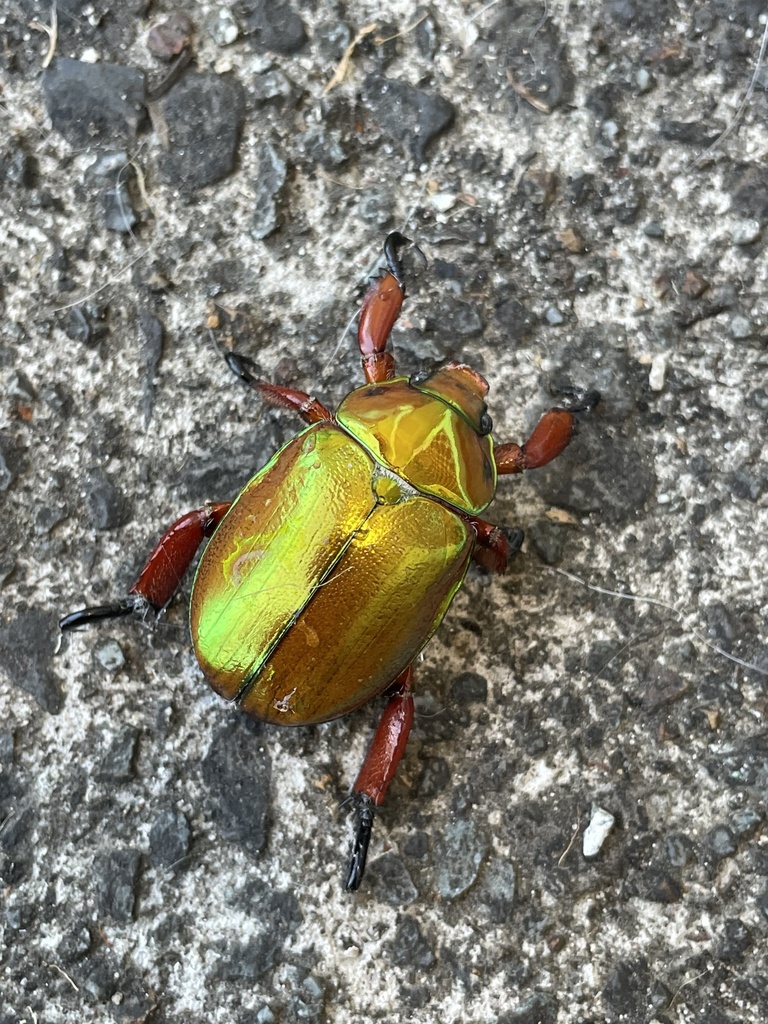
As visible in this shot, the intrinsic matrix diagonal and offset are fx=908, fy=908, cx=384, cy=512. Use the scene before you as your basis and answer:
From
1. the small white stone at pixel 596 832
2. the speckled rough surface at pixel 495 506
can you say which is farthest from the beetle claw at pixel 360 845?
the small white stone at pixel 596 832

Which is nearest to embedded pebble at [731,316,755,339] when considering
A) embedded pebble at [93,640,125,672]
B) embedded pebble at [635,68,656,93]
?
embedded pebble at [635,68,656,93]

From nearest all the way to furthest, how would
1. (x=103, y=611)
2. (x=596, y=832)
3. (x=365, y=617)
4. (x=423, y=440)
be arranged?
(x=365, y=617) → (x=423, y=440) → (x=103, y=611) → (x=596, y=832)

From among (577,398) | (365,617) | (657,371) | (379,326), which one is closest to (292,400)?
(379,326)

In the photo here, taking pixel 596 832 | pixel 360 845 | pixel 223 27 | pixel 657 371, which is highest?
pixel 223 27

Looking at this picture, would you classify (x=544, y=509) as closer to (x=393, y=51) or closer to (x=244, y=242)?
(x=244, y=242)

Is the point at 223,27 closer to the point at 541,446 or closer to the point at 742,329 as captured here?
the point at 541,446

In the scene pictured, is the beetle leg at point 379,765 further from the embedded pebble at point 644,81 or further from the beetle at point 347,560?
the embedded pebble at point 644,81
